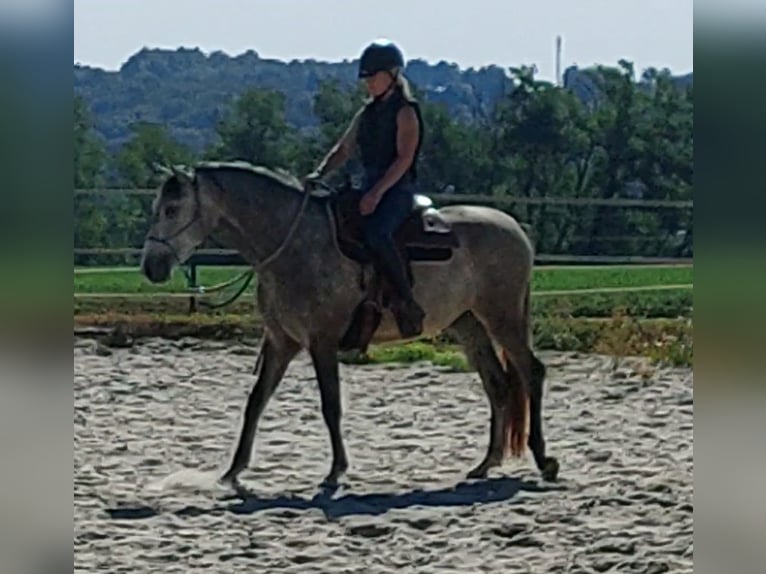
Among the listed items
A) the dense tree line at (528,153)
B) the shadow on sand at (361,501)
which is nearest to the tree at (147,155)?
the dense tree line at (528,153)

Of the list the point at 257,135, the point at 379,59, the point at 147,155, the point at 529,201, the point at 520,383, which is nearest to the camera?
the point at 379,59

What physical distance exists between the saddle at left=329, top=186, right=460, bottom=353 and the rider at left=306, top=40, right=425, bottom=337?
0.03m

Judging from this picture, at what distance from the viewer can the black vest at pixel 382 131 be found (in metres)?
4.54

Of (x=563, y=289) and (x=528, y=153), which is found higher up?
(x=528, y=153)

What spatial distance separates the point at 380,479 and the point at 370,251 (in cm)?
80

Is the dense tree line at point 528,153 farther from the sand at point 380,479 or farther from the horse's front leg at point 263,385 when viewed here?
the horse's front leg at point 263,385

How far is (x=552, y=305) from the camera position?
949 cm

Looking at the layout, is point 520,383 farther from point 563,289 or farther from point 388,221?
point 563,289

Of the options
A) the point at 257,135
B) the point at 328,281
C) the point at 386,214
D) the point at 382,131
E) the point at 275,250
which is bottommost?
the point at 328,281

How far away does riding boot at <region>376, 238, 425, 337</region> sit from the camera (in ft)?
15.1

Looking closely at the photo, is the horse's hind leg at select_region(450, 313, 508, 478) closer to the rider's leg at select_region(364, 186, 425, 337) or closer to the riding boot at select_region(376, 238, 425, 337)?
the riding boot at select_region(376, 238, 425, 337)

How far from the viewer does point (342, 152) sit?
4758mm

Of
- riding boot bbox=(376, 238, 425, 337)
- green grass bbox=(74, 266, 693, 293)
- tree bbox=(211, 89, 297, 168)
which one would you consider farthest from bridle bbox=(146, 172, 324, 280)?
tree bbox=(211, 89, 297, 168)

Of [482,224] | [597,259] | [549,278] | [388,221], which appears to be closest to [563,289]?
[549,278]
